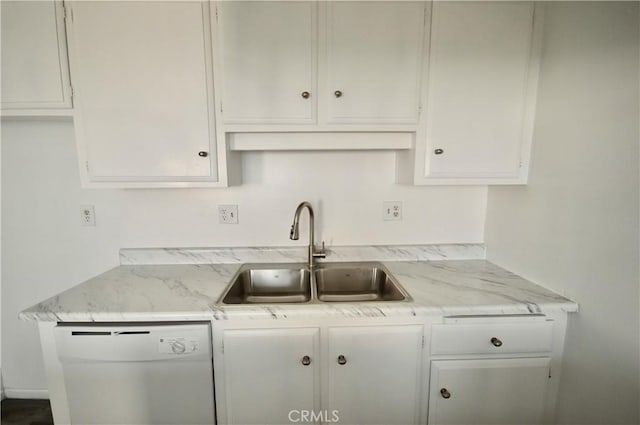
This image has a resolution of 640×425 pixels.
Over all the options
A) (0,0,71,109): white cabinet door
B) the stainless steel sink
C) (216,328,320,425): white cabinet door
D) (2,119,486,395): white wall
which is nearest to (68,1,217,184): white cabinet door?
(0,0,71,109): white cabinet door

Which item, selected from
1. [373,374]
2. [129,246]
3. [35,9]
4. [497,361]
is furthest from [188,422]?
[35,9]

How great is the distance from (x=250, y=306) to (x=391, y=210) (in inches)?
37.3

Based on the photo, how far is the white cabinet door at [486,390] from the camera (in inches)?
45.4

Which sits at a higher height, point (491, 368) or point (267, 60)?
point (267, 60)

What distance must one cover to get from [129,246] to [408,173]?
5.21 feet

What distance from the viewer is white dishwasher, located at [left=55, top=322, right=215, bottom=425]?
3.56 feet

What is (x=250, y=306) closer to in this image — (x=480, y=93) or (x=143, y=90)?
(x=143, y=90)

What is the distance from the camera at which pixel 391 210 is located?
1.66m

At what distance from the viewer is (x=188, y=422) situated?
1149 millimetres

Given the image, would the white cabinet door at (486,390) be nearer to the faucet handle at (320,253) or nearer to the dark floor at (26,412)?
the faucet handle at (320,253)

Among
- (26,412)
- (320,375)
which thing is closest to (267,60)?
(320,375)

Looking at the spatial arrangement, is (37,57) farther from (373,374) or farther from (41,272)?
(373,374)

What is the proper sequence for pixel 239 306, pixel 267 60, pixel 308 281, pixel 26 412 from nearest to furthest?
1. pixel 239 306
2. pixel 267 60
3. pixel 308 281
4. pixel 26 412

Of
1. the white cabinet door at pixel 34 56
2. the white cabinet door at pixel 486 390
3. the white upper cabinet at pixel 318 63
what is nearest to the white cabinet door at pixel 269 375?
the white cabinet door at pixel 486 390
